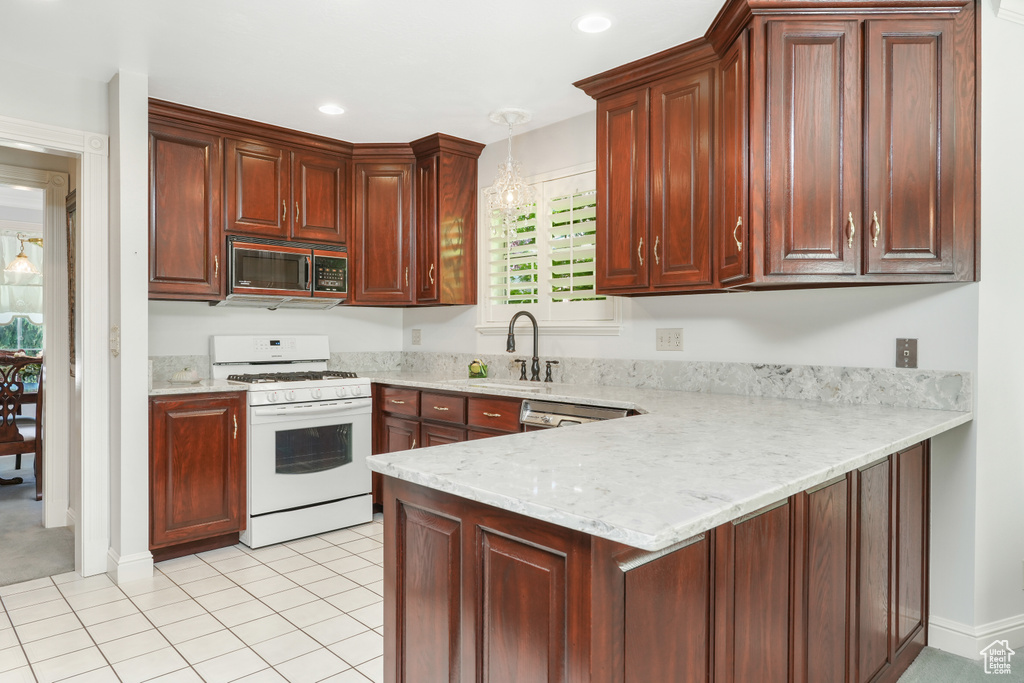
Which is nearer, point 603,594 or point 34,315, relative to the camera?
point 603,594

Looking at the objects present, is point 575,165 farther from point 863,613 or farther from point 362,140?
point 863,613

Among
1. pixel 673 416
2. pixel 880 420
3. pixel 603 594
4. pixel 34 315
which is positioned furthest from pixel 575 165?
pixel 34 315

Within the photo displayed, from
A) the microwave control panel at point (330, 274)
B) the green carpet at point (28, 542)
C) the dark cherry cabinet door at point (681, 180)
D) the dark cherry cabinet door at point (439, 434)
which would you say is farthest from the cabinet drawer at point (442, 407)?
the green carpet at point (28, 542)

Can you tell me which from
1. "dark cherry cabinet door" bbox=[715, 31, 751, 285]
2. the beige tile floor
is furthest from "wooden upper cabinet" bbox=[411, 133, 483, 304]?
"dark cherry cabinet door" bbox=[715, 31, 751, 285]

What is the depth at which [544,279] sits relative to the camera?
3928 millimetres

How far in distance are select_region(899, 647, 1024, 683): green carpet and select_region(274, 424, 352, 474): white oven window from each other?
117 inches

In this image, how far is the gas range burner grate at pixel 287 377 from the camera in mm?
3764

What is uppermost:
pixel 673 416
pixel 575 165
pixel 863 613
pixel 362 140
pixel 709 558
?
pixel 362 140

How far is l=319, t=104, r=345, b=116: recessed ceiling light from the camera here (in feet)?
11.6

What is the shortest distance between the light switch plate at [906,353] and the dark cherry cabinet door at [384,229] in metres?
2.91

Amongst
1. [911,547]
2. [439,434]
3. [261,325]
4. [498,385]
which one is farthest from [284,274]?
[911,547]

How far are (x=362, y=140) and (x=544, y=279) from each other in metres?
1.55

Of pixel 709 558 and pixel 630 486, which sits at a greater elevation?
pixel 630 486

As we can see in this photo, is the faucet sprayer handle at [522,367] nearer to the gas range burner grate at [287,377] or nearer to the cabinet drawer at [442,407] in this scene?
the cabinet drawer at [442,407]
